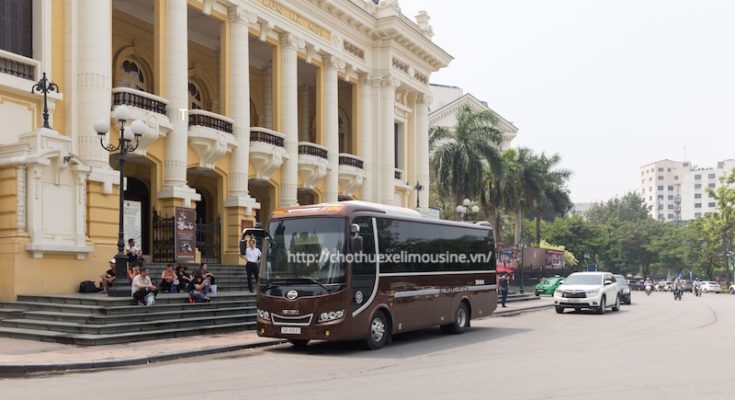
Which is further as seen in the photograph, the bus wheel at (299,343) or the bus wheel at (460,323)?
the bus wheel at (460,323)

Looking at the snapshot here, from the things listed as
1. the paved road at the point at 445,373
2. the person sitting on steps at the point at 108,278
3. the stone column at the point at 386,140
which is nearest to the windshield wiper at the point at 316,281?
the paved road at the point at 445,373

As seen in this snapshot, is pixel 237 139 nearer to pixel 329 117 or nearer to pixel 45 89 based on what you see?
pixel 329 117

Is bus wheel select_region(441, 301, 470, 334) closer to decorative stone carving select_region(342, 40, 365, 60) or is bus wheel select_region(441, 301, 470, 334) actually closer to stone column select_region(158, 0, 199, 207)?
stone column select_region(158, 0, 199, 207)

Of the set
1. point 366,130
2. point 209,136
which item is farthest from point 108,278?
point 366,130

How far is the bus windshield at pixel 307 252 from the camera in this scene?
49.1ft

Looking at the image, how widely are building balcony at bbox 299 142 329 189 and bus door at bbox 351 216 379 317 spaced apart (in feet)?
57.6

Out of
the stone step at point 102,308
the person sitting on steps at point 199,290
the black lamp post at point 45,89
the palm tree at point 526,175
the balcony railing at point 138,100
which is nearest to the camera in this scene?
the stone step at point 102,308

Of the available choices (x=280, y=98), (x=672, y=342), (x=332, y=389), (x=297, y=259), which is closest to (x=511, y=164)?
(x=280, y=98)

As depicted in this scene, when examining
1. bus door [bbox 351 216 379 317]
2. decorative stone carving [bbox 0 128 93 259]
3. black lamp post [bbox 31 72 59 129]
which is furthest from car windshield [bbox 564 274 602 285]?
black lamp post [bbox 31 72 59 129]

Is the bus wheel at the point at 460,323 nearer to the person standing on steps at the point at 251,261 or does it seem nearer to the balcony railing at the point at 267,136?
the person standing on steps at the point at 251,261

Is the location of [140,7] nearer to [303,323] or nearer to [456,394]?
[303,323]

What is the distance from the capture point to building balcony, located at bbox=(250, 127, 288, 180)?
29948mm

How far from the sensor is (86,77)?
21594mm

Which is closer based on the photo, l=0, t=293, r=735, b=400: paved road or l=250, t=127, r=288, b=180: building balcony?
l=0, t=293, r=735, b=400: paved road
